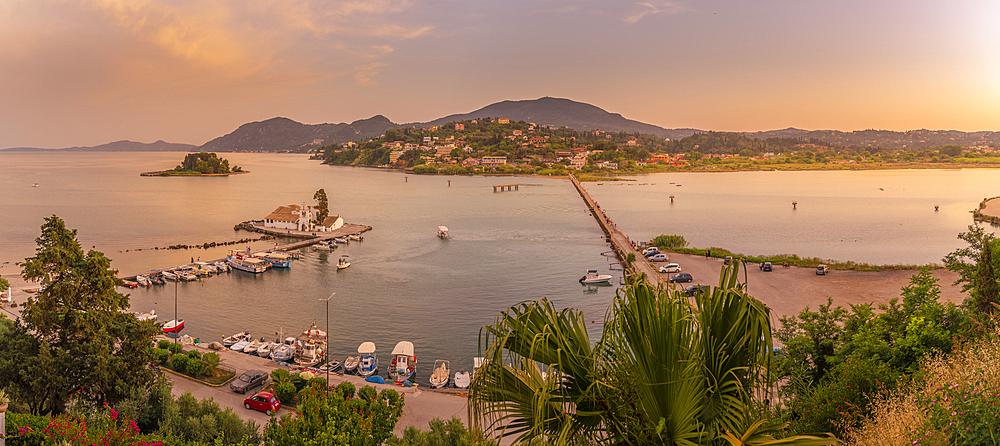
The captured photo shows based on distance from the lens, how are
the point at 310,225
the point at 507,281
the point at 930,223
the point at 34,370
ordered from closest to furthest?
the point at 34,370 → the point at 507,281 → the point at 310,225 → the point at 930,223

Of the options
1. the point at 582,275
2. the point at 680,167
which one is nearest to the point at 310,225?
the point at 582,275

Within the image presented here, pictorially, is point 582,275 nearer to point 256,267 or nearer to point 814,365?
point 256,267

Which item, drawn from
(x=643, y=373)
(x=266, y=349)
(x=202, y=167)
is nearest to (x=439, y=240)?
(x=266, y=349)

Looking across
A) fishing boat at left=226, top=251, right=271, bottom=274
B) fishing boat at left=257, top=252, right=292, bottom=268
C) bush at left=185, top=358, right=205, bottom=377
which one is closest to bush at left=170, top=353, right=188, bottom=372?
bush at left=185, top=358, right=205, bottom=377

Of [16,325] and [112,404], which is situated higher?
[16,325]

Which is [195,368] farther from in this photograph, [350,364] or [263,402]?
[350,364]

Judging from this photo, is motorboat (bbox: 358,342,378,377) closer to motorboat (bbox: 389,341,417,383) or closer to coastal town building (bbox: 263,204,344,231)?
motorboat (bbox: 389,341,417,383)

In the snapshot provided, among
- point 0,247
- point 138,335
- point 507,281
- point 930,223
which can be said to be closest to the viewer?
point 138,335

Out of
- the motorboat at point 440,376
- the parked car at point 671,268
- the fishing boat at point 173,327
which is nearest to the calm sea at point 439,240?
the fishing boat at point 173,327
